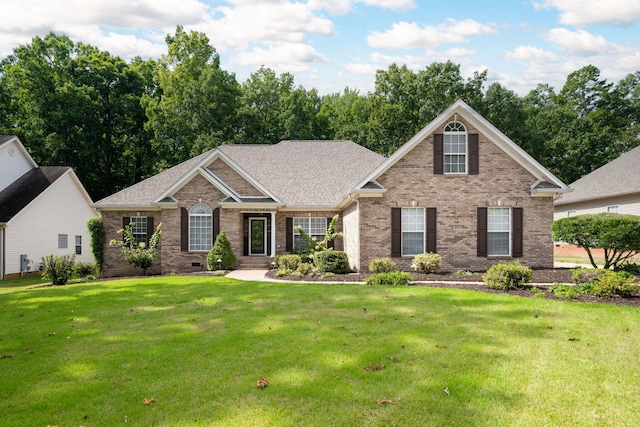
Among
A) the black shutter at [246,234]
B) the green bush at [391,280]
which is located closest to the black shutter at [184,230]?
the black shutter at [246,234]

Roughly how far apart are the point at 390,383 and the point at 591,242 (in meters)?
10.6

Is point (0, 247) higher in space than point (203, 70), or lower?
lower

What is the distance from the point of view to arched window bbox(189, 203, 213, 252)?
67.4 feet

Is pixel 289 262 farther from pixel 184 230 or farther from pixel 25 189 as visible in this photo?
pixel 25 189

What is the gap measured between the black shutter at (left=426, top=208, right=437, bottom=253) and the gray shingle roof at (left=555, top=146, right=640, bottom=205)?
1337 cm

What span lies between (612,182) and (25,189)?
3505cm

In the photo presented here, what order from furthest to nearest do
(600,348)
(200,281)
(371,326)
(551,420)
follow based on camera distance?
(200,281) → (371,326) → (600,348) → (551,420)

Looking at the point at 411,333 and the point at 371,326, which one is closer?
the point at 411,333

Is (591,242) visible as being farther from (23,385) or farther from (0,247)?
(0,247)

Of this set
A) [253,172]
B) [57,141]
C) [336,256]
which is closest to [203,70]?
[57,141]

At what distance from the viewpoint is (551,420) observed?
4.71 meters

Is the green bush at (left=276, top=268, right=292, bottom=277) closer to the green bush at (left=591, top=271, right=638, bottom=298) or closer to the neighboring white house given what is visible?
the green bush at (left=591, top=271, right=638, bottom=298)

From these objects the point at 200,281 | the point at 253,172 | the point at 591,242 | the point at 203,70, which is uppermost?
the point at 203,70

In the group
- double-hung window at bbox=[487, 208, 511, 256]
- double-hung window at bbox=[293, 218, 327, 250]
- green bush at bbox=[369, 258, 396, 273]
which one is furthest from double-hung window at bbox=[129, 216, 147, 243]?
double-hung window at bbox=[487, 208, 511, 256]
